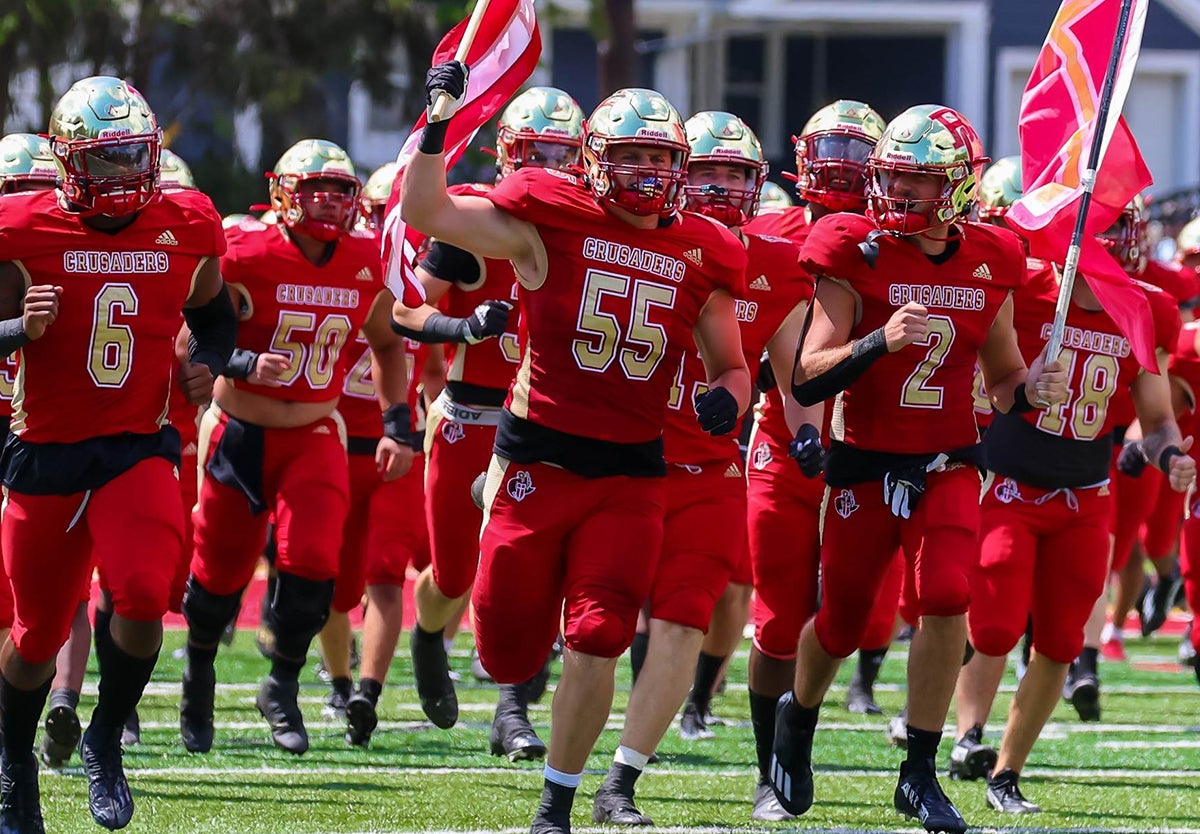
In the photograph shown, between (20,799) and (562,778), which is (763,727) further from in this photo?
(20,799)

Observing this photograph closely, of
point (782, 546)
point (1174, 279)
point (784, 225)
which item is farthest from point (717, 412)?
point (1174, 279)

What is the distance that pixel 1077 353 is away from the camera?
7.38m

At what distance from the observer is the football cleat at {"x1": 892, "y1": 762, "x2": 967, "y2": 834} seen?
6168mm

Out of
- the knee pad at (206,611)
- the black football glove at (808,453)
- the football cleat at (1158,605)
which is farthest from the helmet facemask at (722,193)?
the football cleat at (1158,605)

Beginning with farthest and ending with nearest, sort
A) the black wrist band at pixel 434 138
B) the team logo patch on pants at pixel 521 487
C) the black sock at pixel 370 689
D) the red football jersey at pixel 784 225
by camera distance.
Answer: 1. the black sock at pixel 370 689
2. the red football jersey at pixel 784 225
3. the team logo patch on pants at pixel 521 487
4. the black wrist band at pixel 434 138

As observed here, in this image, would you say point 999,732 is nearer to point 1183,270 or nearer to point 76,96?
point 1183,270

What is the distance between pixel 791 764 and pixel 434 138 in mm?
2269

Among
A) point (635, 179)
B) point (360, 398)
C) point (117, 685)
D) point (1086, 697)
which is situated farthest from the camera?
point (1086, 697)

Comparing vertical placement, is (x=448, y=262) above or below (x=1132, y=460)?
above

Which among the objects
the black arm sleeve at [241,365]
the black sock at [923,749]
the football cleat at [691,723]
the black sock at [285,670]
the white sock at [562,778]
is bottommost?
the football cleat at [691,723]

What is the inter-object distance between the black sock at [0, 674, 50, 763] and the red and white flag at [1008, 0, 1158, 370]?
3.27 m

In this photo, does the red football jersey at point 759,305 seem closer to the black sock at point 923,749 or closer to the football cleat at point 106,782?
the black sock at point 923,749

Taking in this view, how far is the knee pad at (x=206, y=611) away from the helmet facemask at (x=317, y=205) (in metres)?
1.31

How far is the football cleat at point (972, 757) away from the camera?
7.66 metres
